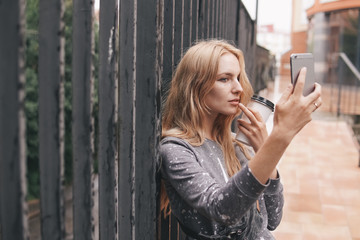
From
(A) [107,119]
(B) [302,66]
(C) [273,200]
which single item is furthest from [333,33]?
(A) [107,119]

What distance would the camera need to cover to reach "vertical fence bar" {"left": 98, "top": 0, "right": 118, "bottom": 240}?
3.61ft

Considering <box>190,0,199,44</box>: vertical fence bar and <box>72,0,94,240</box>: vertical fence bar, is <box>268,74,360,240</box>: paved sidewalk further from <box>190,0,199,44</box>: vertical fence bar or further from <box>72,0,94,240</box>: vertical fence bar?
<box>72,0,94,240</box>: vertical fence bar

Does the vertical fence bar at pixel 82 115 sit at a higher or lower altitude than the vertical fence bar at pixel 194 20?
lower

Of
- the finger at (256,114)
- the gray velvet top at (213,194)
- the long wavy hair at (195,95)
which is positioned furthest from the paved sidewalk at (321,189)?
the finger at (256,114)

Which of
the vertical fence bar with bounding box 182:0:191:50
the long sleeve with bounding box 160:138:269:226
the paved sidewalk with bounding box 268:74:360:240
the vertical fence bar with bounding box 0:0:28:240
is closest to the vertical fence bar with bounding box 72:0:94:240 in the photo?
the vertical fence bar with bounding box 0:0:28:240

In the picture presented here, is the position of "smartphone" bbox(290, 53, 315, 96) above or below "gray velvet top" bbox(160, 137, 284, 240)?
above

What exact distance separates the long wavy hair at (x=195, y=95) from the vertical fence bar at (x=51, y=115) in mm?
759

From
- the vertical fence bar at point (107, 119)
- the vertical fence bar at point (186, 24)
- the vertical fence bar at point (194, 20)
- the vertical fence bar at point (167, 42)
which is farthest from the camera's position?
the vertical fence bar at point (194, 20)

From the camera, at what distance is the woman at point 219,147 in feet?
4.20

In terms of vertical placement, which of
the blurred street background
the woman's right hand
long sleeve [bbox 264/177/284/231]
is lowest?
the blurred street background

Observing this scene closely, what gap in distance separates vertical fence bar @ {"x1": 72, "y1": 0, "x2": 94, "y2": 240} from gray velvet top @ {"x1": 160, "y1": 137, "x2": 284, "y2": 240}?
0.44 meters

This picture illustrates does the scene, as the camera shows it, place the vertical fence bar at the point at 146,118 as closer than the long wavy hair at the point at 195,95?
Yes

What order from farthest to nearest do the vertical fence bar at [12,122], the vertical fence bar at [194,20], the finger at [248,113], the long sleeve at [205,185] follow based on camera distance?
the vertical fence bar at [194,20], the finger at [248,113], the long sleeve at [205,185], the vertical fence bar at [12,122]

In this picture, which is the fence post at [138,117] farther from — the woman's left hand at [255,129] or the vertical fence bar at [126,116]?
the woman's left hand at [255,129]
